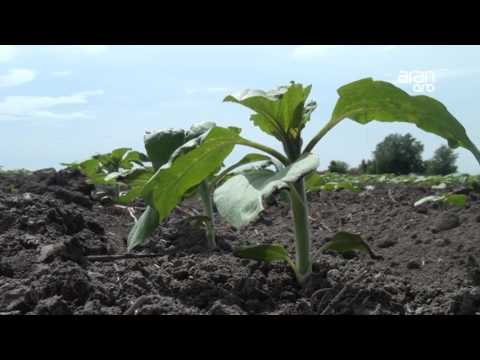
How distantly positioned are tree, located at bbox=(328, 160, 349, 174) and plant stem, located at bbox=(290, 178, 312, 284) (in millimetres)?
7248

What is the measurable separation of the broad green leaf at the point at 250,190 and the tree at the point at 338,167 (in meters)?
7.61

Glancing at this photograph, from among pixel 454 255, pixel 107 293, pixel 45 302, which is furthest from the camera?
pixel 454 255

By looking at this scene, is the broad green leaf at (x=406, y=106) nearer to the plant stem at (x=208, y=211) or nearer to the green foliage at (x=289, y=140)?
the green foliage at (x=289, y=140)

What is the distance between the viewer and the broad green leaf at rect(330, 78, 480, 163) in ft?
6.20

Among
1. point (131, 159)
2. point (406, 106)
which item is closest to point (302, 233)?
point (406, 106)

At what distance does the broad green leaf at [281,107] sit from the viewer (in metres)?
1.97

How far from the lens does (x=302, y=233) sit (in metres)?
2.03

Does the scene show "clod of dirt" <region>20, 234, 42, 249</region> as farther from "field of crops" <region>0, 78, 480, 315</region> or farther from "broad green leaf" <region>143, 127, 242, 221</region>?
"broad green leaf" <region>143, 127, 242, 221</region>

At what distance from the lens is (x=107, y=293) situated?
5.90ft

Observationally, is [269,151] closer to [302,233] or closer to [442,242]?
[302,233]

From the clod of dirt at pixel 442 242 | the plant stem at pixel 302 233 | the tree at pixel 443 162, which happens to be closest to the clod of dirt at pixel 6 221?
the plant stem at pixel 302 233
